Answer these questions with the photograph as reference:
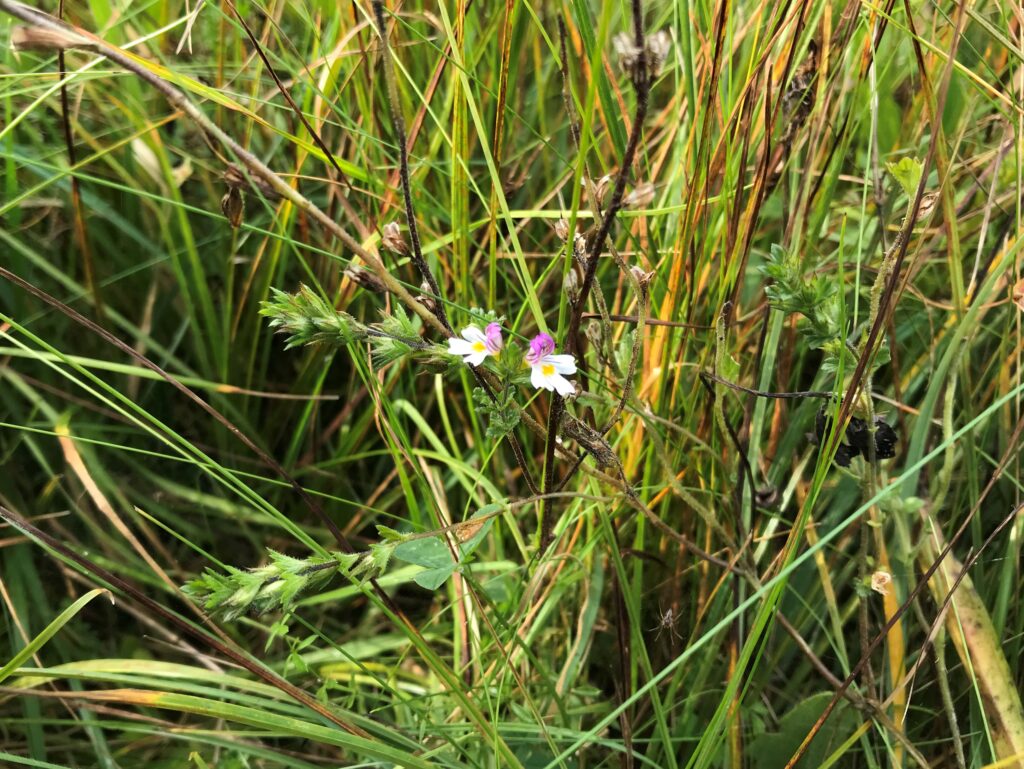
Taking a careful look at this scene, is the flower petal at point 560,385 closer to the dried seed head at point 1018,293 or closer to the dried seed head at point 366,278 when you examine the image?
the dried seed head at point 366,278

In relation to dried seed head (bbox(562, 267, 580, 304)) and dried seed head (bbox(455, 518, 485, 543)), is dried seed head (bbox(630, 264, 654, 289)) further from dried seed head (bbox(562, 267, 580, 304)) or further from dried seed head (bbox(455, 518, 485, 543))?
dried seed head (bbox(455, 518, 485, 543))

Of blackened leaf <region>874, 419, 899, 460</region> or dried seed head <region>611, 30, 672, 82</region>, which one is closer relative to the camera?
dried seed head <region>611, 30, 672, 82</region>

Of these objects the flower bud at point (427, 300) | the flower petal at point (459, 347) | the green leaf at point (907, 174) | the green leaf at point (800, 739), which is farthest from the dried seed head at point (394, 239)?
the green leaf at point (800, 739)

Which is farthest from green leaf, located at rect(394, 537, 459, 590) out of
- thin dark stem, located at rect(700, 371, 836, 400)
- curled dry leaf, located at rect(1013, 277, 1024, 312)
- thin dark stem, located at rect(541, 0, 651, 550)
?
curled dry leaf, located at rect(1013, 277, 1024, 312)

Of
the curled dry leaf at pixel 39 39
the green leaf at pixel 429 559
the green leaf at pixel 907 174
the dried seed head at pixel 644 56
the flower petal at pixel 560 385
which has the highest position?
the curled dry leaf at pixel 39 39

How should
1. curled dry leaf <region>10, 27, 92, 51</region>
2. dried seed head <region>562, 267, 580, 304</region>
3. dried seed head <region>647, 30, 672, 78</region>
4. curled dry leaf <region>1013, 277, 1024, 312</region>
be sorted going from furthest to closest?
curled dry leaf <region>1013, 277, 1024, 312</region> < dried seed head <region>562, 267, 580, 304</region> < dried seed head <region>647, 30, 672, 78</region> < curled dry leaf <region>10, 27, 92, 51</region>
